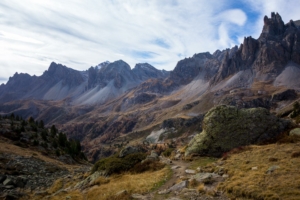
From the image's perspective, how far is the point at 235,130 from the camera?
1260 inches

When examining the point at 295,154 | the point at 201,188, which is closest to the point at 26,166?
the point at 201,188

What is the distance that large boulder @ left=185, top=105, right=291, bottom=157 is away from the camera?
3072 centimetres

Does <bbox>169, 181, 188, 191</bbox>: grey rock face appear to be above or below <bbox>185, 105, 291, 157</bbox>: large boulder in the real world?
below

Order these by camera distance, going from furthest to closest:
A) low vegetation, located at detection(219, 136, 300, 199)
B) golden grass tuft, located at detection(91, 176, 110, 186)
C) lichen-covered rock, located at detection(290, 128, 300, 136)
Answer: lichen-covered rock, located at detection(290, 128, 300, 136) → golden grass tuft, located at detection(91, 176, 110, 186) → low vegetation, located at detection(219, 136, 300, 199)

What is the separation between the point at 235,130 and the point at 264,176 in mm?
15217

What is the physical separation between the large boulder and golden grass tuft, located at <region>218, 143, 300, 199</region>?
19.1 feet

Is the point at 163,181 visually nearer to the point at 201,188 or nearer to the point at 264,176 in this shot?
the point at 201,188

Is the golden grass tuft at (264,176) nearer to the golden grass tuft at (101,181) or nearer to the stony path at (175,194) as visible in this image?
the stony path at (175,194)

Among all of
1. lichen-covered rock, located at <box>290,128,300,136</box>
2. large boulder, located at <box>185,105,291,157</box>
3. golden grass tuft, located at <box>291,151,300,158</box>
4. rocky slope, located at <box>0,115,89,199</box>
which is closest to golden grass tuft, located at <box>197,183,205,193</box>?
golden grass tuft, located at <box>291,151,300,158</box>

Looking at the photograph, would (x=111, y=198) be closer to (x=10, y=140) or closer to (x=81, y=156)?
(x=10, y=140)

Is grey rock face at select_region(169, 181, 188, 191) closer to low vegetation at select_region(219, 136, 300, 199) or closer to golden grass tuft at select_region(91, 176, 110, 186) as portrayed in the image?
low vegetation at select_region(219, 136, 300, 199)

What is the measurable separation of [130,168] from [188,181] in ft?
44.4

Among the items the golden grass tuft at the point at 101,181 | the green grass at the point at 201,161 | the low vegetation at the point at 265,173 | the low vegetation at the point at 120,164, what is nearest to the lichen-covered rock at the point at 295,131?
the low vegetation at the point at 265,173

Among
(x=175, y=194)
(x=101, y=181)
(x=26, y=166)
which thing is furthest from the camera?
(x=26, y=166)
